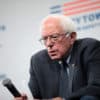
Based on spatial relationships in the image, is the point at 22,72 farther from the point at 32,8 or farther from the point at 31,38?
the point at 32,8

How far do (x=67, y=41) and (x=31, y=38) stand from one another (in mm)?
1061

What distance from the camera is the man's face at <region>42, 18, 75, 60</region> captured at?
5.14ft

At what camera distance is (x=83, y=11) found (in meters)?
2.45

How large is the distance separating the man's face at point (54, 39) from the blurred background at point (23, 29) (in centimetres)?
85

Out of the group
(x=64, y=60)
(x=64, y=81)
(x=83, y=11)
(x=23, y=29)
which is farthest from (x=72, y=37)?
(x=23, y=29)

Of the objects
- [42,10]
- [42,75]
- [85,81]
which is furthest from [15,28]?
[85,81]

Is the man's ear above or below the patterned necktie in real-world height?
above

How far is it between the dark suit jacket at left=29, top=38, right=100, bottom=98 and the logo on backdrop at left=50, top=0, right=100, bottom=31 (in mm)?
743

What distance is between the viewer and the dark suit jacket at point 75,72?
148 centimetres

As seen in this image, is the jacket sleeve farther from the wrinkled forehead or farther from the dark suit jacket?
the wrinkled forehead

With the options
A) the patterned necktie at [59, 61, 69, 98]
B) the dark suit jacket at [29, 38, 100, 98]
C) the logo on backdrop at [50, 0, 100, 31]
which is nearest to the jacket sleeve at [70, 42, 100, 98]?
the dark suit jacket at [29, 38, 100, 98]

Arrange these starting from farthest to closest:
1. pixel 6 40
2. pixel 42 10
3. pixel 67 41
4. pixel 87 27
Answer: pixel 6 40
pixel 42 10
pixel 87 27
pixel 67 41

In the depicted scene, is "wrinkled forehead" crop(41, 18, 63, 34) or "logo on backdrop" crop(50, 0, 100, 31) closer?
"wrinkled forehead" crop(41, 18, 63, 34)

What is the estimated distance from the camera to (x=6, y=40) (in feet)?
9.23
